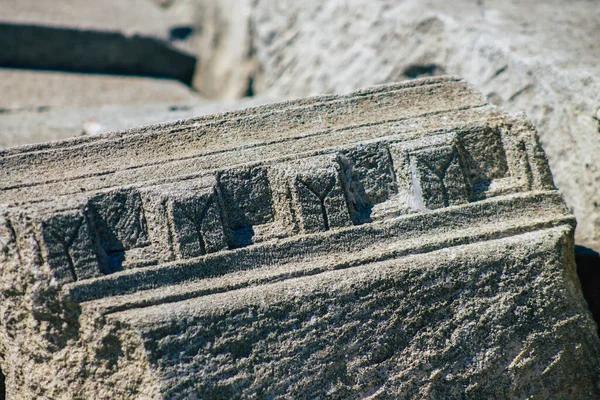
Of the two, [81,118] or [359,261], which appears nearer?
[359,261]

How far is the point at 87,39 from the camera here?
303cm

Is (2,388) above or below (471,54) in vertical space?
below

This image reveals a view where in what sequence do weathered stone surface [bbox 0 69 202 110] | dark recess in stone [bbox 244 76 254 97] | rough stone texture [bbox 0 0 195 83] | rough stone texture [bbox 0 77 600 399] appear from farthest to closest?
dark recess in stone [bbox 244 76 254 97], rough stone texture [bbox 0 0 195 83], weathered stone surface [bbox 0 69 202 110], rough stone texture [bbox 0 77 600 399]

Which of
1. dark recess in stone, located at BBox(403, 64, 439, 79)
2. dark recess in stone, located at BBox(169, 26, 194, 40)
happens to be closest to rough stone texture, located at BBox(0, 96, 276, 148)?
dark recess in stone, located at BBox(403, 64, 439, 79)

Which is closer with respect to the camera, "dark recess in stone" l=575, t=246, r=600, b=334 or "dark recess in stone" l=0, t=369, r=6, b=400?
"dark recess in stone" l=0, t=369, r=6, b=400

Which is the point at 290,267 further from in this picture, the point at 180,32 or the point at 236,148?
the point at 180,32

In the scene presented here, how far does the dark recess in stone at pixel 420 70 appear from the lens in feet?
7.56

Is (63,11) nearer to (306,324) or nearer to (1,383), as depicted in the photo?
(1,383)

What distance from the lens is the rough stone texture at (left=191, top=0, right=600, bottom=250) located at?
179 centimetres

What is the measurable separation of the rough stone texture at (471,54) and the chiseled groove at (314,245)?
433 millimetres

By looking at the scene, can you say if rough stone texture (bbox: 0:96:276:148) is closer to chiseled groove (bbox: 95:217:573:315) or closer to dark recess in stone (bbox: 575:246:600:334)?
chiseled groove (bbox: 95:217:573:315)

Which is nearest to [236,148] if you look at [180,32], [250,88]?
[250,88]

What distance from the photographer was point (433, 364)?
1.33 m

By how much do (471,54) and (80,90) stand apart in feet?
5.92
